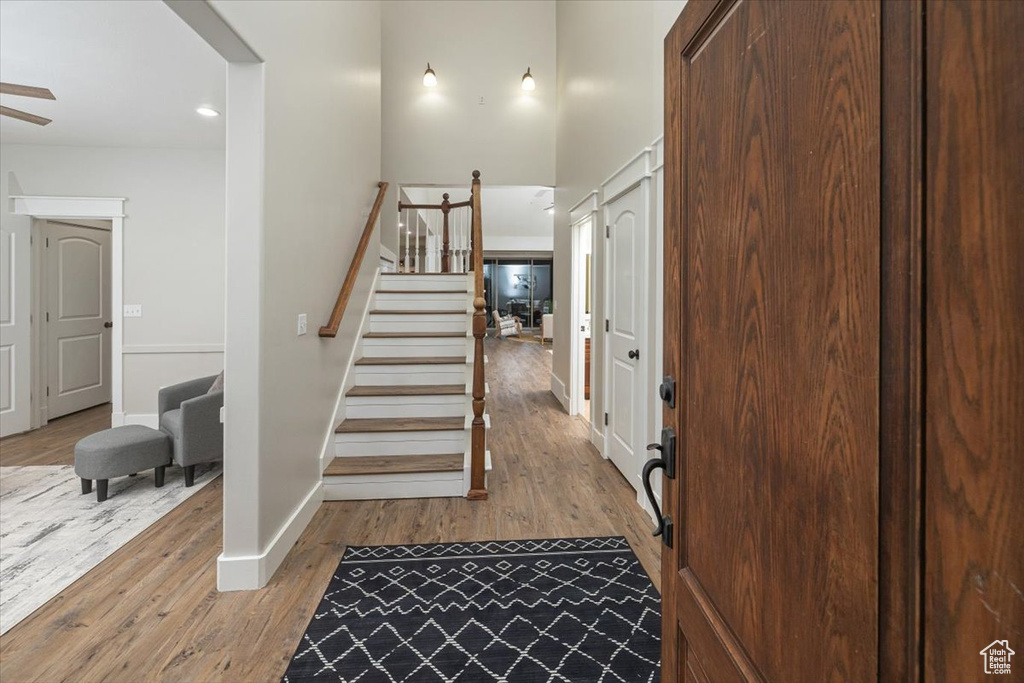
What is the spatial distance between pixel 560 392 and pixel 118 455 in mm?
4183

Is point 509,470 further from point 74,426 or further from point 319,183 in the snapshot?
point 74,426

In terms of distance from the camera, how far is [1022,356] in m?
0.31

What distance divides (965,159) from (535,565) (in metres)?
2.30

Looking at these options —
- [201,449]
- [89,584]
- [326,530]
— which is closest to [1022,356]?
[326,530]

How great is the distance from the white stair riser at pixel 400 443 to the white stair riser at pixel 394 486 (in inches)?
9.0

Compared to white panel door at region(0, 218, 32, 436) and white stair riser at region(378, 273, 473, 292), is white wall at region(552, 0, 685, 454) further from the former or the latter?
white panel door at region(0, 218, 32, 436)

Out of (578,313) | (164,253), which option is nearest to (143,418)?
(164,253)

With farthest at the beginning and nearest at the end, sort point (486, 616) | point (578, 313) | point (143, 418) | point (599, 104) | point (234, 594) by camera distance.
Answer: point (578, 313) → point (143, 418) → point (599, 104) → point (234, 594) → point (486, 616)

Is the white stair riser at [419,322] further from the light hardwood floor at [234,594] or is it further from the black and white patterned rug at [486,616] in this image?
the black and white patterned rug at [486,616]

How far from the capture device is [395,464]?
10.0ft

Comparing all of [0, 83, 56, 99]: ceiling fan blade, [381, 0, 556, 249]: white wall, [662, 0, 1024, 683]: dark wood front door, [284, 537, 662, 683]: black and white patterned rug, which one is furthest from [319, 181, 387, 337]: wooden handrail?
[662, 0, 1024, 683]: dark wood front door

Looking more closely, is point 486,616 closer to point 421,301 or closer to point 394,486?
point 394,486

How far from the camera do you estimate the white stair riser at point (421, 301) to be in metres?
4.45

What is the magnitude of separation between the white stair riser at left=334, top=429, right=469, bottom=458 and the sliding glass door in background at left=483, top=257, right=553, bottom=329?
459 inches
